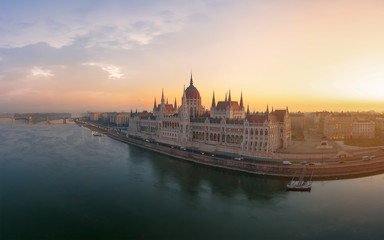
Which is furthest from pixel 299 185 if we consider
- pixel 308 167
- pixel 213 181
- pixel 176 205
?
pixel 176 205

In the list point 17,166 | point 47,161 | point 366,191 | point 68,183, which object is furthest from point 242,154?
point 17,166

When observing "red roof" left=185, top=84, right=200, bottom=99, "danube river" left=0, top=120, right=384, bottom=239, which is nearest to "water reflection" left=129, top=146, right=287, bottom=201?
"danube river" left=0, top=120, right=384, bottom=239

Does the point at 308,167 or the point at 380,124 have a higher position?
the point at 380,124

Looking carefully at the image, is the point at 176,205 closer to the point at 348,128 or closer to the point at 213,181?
the point at 213,181

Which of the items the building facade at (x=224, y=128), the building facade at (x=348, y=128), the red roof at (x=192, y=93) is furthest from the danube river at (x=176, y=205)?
the building facade at (x=348, y=128)

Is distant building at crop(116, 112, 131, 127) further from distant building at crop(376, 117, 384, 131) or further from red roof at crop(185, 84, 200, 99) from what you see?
distant building at crop(376, 117, 384, 131)

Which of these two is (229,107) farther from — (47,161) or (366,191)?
(47,161)

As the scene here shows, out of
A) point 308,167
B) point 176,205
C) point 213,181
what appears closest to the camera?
point 176,205
